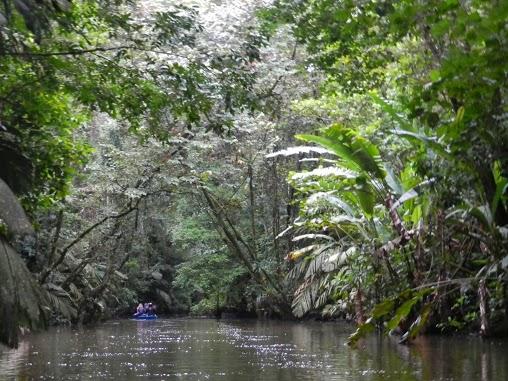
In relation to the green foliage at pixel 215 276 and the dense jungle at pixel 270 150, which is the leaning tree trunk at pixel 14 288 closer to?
the dense jungle at pixel 270 150

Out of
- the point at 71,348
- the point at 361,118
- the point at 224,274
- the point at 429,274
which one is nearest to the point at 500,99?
the point at 429,274

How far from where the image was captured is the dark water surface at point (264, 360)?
22.2ft

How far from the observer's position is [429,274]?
10383 mm

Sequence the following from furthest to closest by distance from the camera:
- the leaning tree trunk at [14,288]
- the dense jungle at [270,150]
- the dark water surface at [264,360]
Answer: the dark water surface at [264,360], the dense jungle at [270,150], the leaning tree trunk at [14,288]

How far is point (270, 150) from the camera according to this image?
21.9 m

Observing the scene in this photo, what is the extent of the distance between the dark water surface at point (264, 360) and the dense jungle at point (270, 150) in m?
0.50

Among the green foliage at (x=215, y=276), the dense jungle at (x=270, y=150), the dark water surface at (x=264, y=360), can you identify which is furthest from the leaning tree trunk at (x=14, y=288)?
the green foliage at (x=215, y=276)

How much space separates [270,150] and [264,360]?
13.8 meters

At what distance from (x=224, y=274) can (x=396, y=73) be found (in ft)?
55.6

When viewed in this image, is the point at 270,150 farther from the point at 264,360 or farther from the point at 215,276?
the point at 264,360

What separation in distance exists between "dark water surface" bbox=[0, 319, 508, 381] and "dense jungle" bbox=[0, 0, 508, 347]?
496mm

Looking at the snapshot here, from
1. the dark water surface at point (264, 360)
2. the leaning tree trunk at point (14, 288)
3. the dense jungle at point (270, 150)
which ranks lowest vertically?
the dark water surface at point (264, 360)

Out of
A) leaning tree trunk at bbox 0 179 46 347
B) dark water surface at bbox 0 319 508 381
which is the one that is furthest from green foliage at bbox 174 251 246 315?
leaning tree trunk at bbox 0 179 46 347

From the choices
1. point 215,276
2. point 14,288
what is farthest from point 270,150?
point 14,288
